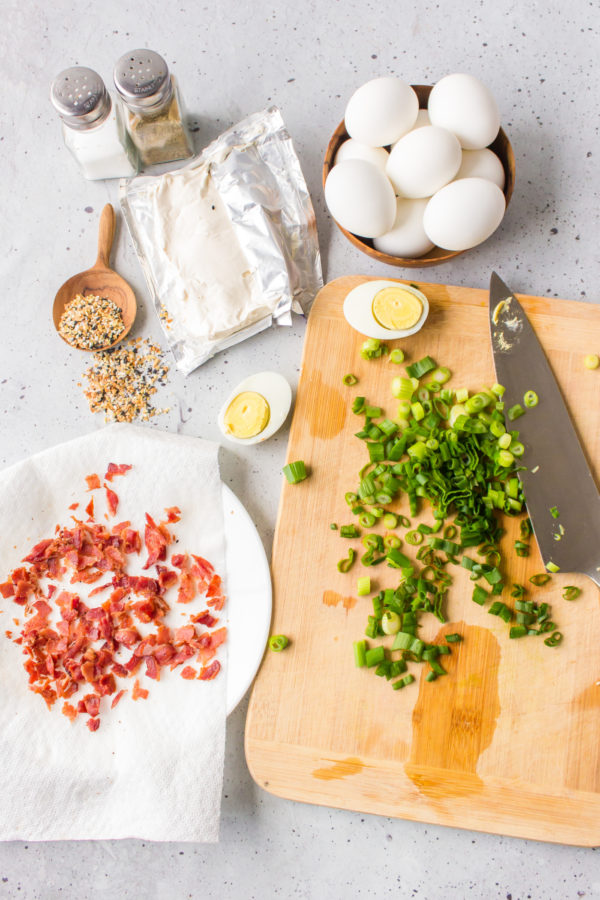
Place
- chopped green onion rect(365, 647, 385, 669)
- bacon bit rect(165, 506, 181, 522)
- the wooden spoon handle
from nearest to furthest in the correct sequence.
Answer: chopped green onion rect(365, 647, 385, 669)
bacon bit rect(165, 506, 181, 522)
the wooden spoon handle

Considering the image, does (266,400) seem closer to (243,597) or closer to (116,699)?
(243,597)

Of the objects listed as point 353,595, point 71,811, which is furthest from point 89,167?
point 71,811

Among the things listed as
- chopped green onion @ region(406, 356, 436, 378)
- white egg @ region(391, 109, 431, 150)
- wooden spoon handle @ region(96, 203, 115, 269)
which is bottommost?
chopped green onion @ region(406, 356, 436, 378)

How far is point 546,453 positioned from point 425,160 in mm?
669

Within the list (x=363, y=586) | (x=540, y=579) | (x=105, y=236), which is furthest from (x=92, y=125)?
(x=540, y=579)

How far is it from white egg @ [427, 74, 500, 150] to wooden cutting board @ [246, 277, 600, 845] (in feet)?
1.07

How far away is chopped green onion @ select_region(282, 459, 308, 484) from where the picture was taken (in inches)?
61.8

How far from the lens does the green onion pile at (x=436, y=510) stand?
1517mm

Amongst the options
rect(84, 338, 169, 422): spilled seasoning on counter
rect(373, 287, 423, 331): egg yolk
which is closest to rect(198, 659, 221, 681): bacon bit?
rect(84, 338, 169, 422): spilled seasoning on counter

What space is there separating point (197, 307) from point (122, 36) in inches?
31.0

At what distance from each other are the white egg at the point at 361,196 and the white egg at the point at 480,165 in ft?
0.59

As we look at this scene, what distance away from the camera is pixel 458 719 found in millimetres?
1502

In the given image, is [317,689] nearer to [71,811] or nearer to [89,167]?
[71,811]

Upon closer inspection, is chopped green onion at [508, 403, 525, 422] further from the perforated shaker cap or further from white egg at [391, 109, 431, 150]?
the perforated shaker cap
